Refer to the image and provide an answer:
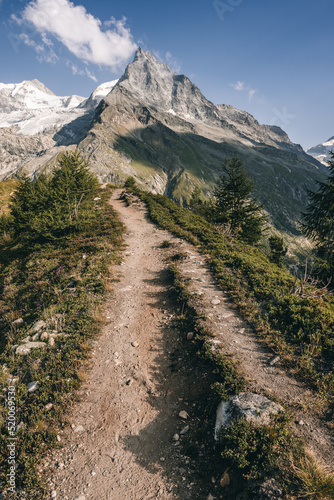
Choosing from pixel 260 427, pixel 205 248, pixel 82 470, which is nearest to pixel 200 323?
pixel 260 427

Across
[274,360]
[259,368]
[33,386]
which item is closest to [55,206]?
[33,386]

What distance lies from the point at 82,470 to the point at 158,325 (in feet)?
17.6

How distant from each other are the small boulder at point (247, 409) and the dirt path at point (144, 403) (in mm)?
506

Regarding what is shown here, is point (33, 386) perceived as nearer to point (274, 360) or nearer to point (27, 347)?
point (27, 347)

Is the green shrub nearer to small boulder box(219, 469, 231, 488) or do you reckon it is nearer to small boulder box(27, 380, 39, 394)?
small boulder box(219, 469, 231, 488)

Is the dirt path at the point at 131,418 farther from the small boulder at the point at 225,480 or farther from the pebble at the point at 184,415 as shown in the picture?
the small boulder at the point at 225,480

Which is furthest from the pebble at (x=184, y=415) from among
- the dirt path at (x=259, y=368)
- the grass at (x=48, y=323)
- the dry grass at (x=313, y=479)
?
the grass at (x=48, y=323)

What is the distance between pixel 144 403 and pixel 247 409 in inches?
124

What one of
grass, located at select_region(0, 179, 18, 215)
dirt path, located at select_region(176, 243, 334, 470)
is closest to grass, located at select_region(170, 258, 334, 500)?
dirt path, located at select_region(176, 243, 334, 470)

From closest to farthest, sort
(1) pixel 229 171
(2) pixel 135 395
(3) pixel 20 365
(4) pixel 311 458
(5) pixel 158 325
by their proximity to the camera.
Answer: (4) pixel 311 458, (2) pixel 135 395, (3) pixel 20 365, (5) pixel 158 325, (1) pixel 229 171

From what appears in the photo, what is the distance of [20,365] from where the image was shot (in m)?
8.34

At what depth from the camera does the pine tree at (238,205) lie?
86.4 ft

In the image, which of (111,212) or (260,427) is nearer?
(260,427)

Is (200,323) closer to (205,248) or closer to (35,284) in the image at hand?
(205,248)
